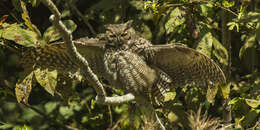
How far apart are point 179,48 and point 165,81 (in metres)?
0.41

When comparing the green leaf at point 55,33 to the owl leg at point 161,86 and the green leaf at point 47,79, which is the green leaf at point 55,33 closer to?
the green leaf at point 47,79

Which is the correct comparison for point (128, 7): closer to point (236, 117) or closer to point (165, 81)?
point (165, 81)

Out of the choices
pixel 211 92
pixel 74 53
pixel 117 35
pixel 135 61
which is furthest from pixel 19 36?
pixel 211 92

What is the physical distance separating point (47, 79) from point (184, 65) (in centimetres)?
89

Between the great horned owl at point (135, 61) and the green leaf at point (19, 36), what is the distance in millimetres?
88

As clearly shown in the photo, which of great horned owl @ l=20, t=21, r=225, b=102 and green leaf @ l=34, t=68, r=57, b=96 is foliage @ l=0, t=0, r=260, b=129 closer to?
green leaf @ l=34, t=68, r=57, b=96

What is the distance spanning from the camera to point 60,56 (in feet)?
8.02

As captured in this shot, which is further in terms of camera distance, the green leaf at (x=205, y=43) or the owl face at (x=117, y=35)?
the green leaf at (x=205, y=43)

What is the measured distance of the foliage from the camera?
2.36 meters

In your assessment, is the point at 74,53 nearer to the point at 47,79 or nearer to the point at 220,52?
the point at 47,79

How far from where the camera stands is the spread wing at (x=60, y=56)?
2318 mm

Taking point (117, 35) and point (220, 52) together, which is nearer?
point (117, 35)

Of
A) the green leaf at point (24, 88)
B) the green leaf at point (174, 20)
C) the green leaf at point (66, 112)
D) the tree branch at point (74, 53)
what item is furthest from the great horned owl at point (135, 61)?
the green leaf at point (66, 112)

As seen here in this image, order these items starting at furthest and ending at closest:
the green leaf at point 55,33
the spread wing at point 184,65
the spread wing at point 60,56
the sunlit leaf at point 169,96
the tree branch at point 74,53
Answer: the sunlit leaf at point 169,96 → the green leaf at point 55,33 → the spread wing at point 60,56 → the spread wing at point 184,65 → the tree branch at point 74,53
